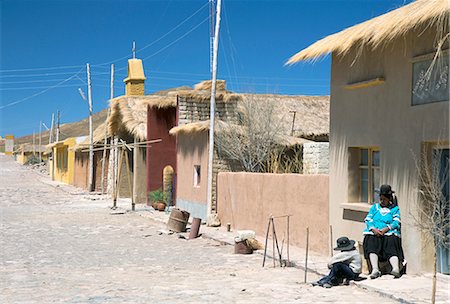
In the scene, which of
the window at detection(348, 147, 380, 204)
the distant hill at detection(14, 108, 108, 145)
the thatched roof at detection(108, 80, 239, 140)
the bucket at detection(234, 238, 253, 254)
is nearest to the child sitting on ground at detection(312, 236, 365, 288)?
the window at detection(348, 147, 380, 204)

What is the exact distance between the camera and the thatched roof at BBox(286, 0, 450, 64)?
8984 mm

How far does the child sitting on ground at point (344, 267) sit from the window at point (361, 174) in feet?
6.26

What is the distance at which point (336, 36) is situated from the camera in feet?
37.9

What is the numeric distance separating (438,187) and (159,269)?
5273 millimetres

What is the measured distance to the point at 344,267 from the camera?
387 inches

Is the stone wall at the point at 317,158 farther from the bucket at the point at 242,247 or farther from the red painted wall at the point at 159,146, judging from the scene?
the red painted wall at the point at 159,146

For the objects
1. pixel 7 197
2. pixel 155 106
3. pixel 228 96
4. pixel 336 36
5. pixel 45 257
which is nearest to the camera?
pixel 336 36

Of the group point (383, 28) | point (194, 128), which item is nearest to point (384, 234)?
point (383, 28)

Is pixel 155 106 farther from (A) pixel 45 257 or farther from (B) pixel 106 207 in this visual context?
(A) pixel 45 257

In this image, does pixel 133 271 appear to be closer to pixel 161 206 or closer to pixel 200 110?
pixel 200 110

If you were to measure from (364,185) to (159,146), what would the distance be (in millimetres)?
16403

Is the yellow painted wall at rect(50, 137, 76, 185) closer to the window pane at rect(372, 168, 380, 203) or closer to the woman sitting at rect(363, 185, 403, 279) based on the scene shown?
the window pane at rect(372, 168, 380, 203)

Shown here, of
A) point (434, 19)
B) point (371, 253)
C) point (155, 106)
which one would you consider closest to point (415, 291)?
point (371, 253)

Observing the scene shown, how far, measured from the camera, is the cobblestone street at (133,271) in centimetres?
906
